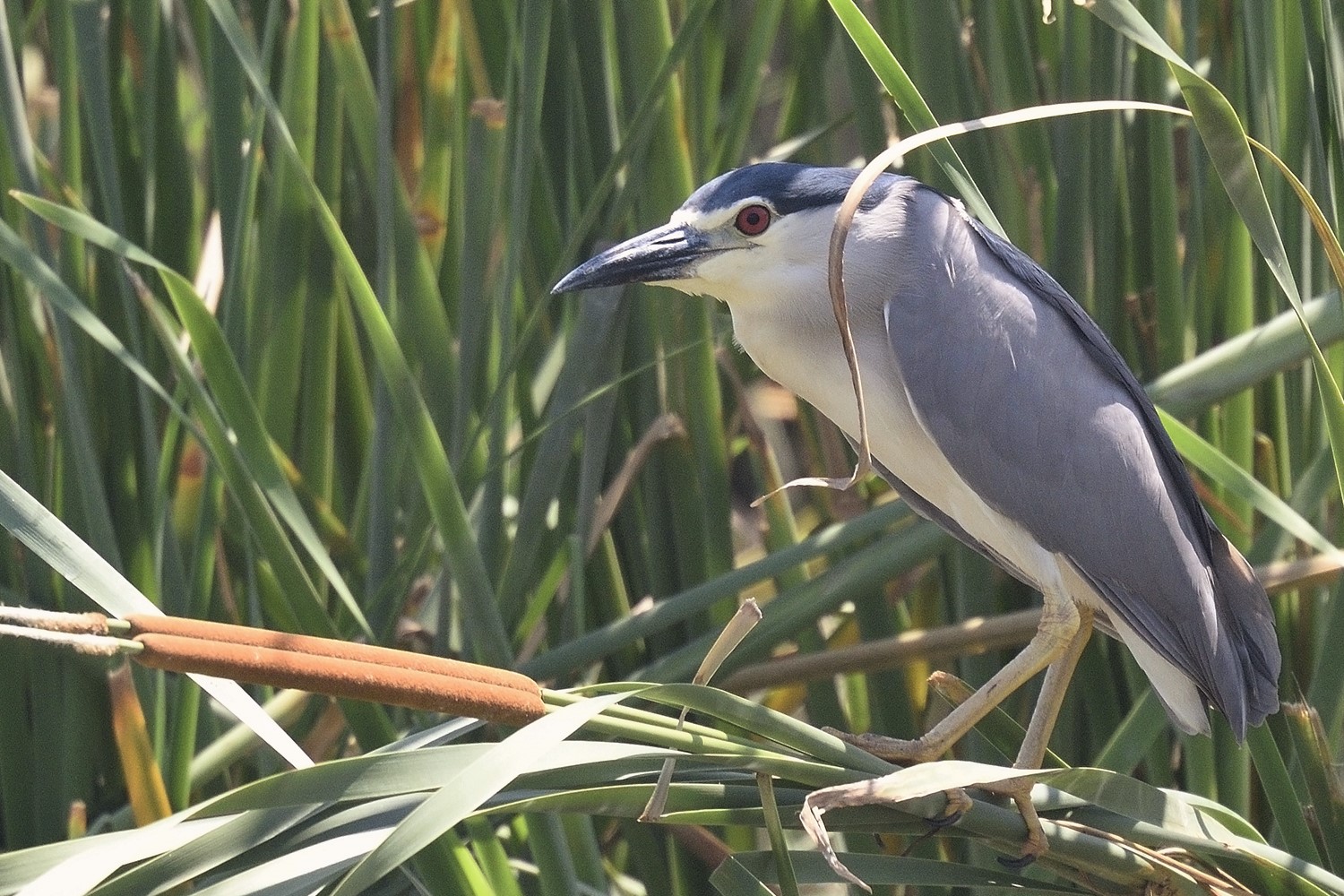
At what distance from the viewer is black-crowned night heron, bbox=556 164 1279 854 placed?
143 cm

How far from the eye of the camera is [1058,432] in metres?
1.50

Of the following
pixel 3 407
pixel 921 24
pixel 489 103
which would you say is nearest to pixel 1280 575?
pixel 921 24

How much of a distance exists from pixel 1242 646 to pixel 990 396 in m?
0.36

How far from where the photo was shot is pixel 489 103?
4.98 feet

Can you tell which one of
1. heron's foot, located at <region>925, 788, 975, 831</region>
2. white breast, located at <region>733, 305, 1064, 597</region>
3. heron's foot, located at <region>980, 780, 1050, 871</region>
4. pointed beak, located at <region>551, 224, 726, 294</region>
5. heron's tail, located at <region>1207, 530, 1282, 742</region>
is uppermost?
pointed beak, located at <region>551, 224, 726, 294</region>

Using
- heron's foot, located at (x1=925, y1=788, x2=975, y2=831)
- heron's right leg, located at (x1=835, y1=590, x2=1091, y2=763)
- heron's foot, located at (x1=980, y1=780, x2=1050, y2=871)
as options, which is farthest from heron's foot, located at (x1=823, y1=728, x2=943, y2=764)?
heron's foot, located at (x1=925, y1=788, x2=975, y2=831)

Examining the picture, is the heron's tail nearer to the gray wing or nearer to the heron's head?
the gray wing

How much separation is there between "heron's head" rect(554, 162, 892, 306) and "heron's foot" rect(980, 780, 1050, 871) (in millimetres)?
576

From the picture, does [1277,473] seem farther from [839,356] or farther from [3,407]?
[3,407]

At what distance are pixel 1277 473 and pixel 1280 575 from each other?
17 centimetres

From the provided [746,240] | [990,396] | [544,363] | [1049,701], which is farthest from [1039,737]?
[544,363]

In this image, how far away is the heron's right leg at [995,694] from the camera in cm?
128

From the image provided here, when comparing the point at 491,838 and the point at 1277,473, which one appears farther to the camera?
the point at 1277,473

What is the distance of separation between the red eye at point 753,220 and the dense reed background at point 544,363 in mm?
132
